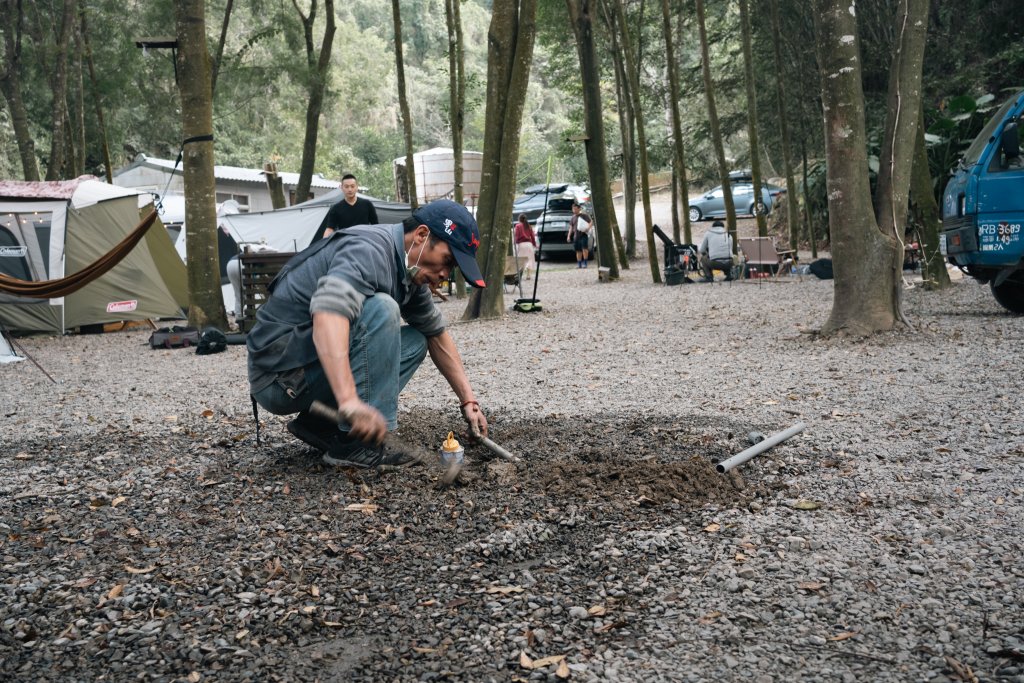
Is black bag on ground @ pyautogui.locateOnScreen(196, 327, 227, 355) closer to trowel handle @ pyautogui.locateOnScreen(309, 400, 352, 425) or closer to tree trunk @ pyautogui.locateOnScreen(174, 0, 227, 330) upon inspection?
tree trunk @ pyautogui.locateOnScreen(174, 0, 227, 330)

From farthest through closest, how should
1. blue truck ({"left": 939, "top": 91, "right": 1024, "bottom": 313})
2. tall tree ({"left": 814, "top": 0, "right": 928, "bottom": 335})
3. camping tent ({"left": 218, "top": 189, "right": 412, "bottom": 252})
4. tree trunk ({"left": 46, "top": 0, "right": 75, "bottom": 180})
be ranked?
tree trunk ({"left": 46, "top": 0, "right": 75, "bottom": 180})
camping tent ({"left": 218, "top": 189, "right": 412, "bottom": 252})
blue truck ({"left": 939, "top": 91, "right": 1024, "bottom": 313})
tall tree ({"left": 814, "top": 0, "right": 928, "bottom": 335})

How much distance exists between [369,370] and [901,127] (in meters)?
6.20

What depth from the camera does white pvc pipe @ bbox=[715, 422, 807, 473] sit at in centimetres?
408

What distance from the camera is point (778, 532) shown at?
3434 mm

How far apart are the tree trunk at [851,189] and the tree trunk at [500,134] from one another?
4.12 m

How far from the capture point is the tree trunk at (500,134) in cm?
Result: 1140

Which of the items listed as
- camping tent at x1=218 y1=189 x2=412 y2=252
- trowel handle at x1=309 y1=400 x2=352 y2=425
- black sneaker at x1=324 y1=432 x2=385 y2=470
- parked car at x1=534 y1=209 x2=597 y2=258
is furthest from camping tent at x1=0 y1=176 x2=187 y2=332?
parked car at x1=534 y1=209 x2=597 y2=258

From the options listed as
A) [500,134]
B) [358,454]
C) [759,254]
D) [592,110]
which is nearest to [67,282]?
[500,134]

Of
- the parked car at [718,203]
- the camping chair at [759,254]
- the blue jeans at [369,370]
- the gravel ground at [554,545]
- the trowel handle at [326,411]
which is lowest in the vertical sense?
the gravel ground at [554,545]

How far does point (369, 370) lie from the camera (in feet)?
13.5

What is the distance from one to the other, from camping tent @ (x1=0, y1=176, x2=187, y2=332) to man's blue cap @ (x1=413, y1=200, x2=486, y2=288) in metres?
10.7

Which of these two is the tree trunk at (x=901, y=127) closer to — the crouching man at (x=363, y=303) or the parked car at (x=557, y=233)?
the crouching man at (x=363, y=303)

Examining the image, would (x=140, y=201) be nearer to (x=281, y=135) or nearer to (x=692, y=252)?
(x=692, y=252)

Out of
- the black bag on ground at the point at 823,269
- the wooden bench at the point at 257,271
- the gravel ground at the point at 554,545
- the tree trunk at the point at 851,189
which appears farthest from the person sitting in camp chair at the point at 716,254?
the gravel ground at the point at 554,545
